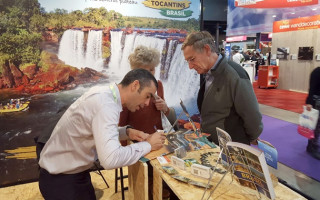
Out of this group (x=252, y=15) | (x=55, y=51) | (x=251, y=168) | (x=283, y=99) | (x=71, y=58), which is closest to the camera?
(x=251, y=168)

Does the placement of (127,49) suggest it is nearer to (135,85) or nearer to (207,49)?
(207,49)

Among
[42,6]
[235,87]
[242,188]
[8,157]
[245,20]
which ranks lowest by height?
[8,157]

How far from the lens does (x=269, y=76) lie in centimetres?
1074

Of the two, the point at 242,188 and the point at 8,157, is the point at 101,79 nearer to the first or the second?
the point at 8,157

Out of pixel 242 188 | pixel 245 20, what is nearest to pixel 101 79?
pixel 242 188

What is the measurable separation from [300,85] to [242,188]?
397 inches

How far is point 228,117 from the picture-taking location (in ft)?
6.35

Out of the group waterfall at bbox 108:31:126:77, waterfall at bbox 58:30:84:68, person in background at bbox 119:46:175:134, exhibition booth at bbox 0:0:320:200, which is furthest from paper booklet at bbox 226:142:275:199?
waterfall at bbox 58:30:84:68

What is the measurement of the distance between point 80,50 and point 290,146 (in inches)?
153

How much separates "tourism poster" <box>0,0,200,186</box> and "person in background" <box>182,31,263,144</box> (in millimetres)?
1952

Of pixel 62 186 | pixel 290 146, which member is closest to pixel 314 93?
pixel 290 146

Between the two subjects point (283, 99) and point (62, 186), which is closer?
point (62, 186)

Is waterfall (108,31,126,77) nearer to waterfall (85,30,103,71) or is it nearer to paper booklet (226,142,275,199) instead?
waterfall (85,30,103,71)

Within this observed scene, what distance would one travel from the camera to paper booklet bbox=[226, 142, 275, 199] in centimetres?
106
